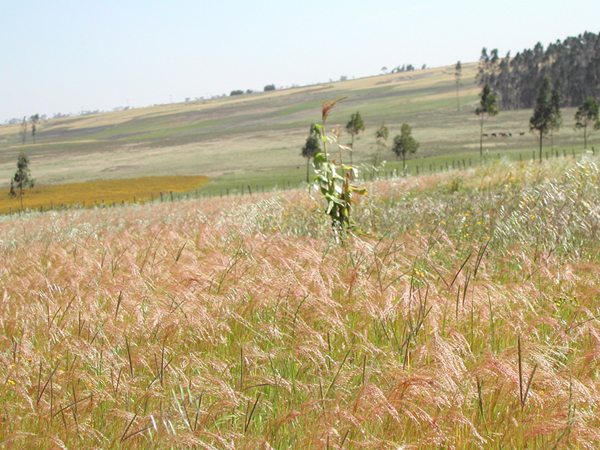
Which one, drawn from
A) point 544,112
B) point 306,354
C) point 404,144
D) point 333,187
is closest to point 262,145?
point 404,144

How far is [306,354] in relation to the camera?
9.30ft

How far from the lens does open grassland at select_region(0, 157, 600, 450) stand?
2.31 meters

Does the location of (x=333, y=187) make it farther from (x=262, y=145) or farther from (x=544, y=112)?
(x=262, y=145)

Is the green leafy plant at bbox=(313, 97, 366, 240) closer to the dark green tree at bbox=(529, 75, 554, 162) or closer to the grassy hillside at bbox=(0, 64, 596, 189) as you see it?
the grassy hillside at bbox=(0, 64, 596, 189)

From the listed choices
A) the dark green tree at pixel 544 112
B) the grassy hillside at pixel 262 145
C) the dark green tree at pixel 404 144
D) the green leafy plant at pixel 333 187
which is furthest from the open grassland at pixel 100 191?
the green leafy plant at pixel 333 187

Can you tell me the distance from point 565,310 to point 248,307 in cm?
229

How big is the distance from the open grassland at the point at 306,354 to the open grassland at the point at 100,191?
48.5m

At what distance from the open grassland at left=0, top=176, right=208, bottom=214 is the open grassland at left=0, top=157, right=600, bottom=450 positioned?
159ft

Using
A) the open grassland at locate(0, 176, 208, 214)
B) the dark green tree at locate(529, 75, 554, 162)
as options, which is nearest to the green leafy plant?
the open grassland at locate(0, 176, 208, 214)

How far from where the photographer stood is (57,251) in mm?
7219

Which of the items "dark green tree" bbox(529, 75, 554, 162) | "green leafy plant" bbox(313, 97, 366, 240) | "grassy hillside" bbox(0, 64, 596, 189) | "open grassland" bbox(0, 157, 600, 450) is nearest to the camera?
"open grassland" bbox(0, 157, 600, 450)

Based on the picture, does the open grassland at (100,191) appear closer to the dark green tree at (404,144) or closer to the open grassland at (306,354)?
the dark green tree at (404,144)

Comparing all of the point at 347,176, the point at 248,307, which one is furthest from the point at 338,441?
the point at 347,176

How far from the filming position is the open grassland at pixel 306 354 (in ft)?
7.59
